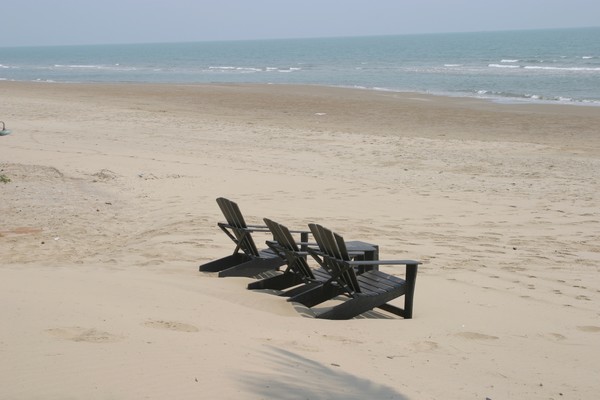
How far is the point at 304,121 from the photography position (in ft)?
86.5

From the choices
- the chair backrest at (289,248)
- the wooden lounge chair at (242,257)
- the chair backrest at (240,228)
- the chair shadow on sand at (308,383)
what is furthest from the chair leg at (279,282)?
the chair shadow on sand at (308,383)

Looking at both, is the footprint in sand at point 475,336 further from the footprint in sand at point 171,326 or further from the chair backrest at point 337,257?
the footprint in sand at point 171,326

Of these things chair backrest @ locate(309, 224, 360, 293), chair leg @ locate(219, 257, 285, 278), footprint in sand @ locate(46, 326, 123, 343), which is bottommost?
chair leg @ locate(219, 257, 285, 278)

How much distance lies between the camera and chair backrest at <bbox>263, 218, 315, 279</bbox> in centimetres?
769

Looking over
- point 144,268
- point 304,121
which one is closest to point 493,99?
point 304,121

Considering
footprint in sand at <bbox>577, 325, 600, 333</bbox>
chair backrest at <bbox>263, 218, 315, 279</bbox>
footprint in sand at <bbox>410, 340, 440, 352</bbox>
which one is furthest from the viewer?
chair backrest at <bbox>263, 218, 315, 279</bbox>

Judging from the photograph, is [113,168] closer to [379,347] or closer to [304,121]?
[379,347]

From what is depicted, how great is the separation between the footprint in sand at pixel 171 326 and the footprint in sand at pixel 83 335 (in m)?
0.44

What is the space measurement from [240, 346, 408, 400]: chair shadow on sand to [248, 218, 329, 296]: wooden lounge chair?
85.1 inches

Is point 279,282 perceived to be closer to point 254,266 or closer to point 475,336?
point 254,266

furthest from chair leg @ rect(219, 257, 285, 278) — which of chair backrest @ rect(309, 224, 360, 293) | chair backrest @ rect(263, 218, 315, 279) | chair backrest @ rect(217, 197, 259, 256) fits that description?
chair backrest @ rect(309, 224, 360, 293)

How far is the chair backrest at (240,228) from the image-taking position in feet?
28.0

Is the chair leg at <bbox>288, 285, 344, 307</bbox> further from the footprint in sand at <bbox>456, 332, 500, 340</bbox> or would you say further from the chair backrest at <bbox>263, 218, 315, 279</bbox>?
the footprint in sand at <bbox>456, 332, 500, 340</bbox>

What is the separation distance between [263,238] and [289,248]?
9.14ft
